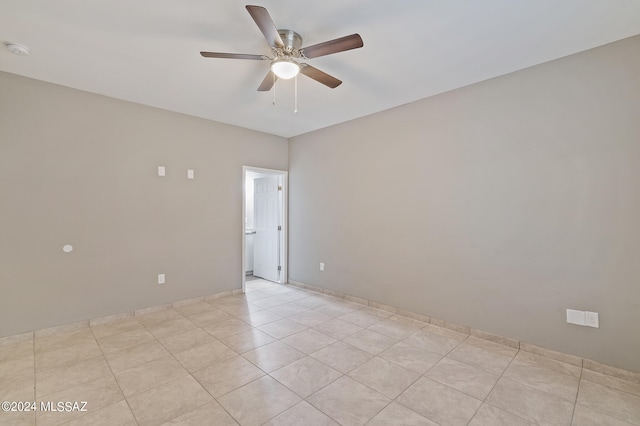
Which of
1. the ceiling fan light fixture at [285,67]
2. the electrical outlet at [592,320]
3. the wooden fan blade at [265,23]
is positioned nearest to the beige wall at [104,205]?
the ceiling fan light fixture at [285,67]

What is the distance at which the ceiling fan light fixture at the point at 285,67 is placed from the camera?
213cm

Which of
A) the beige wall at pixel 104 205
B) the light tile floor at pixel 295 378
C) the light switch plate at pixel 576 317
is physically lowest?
the light tile floor at pixel 295 378

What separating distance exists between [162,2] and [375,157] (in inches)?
110

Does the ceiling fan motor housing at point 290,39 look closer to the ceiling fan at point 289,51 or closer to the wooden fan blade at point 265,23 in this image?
the ceiling fan at point 289,51

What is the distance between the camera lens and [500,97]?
9.30ft

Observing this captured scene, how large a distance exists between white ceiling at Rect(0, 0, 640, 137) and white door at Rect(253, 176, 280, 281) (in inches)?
91.0

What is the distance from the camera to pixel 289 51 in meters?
2.12

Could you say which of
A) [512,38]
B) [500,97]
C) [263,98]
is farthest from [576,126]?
[263,98]

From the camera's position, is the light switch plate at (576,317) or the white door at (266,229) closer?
the light switch plate at (576,317)

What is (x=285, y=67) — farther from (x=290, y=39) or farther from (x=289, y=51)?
(x=290, y=39)

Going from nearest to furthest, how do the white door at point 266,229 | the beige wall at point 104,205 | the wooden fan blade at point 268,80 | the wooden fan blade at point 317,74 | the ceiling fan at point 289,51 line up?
1. the ceiling fan at point 289,51
2. the wooden fan blade at point 317,74
3. the wooden fan blade at point 268,80
4. the beige wall at point 104,205
5. the white door at point 266,229

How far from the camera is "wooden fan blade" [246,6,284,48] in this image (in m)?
1.56

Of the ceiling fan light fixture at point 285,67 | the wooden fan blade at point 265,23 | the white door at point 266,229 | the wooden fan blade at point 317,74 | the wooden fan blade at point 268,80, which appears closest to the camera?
the wooden fan blade at point 265,23

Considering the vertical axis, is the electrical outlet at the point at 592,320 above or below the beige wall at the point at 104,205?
below
